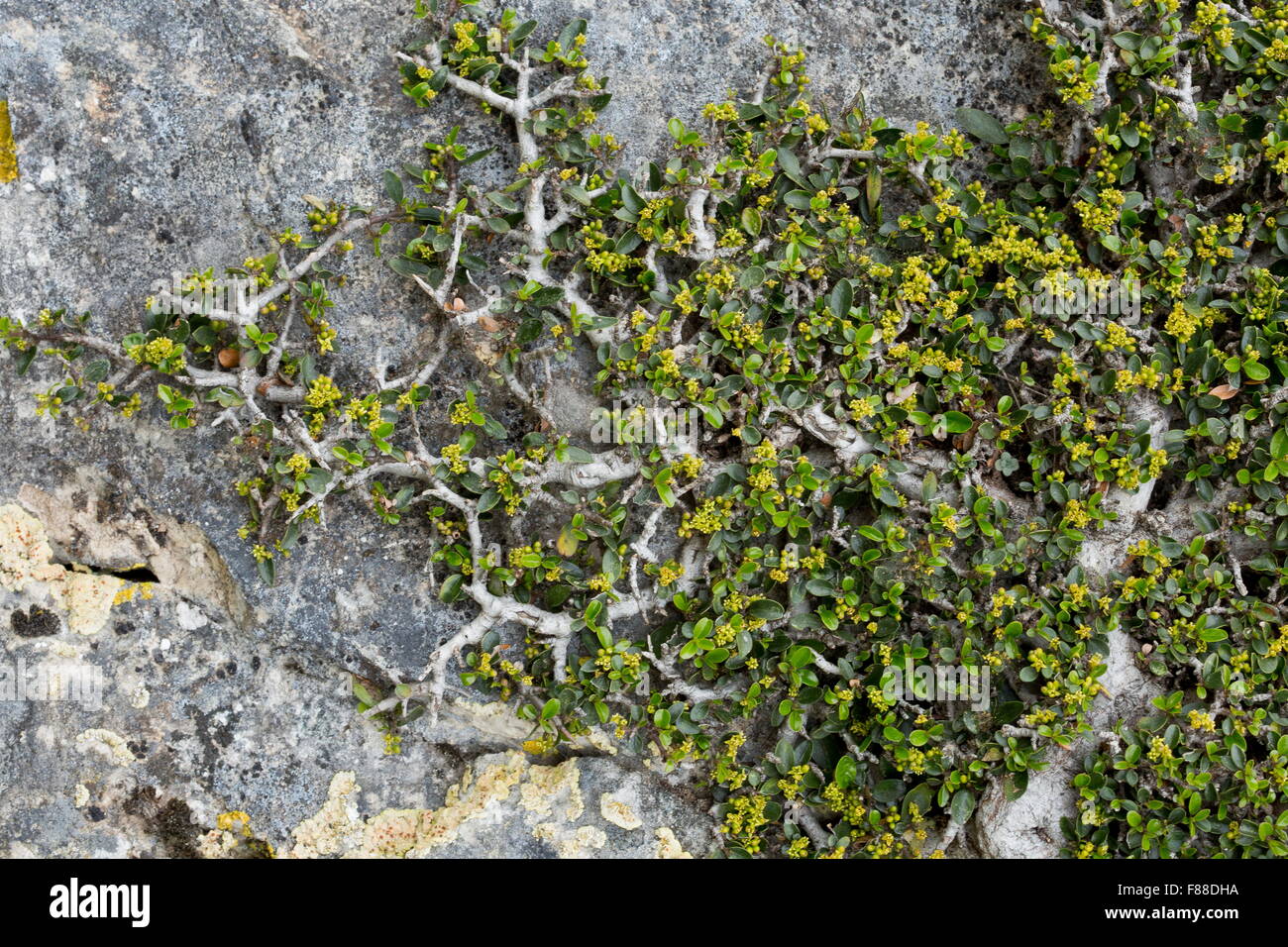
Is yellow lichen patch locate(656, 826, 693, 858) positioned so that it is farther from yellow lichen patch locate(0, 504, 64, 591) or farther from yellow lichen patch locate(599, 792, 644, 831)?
yellow lichen patch locate(0, 504, 64, 591)

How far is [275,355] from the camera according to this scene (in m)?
3.31

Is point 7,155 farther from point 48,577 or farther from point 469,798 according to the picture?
point 469,798

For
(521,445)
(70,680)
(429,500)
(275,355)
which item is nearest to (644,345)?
(521,445)

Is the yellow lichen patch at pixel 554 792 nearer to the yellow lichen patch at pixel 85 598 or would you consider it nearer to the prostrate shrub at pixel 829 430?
the prostrate shrub at pixel 829 430

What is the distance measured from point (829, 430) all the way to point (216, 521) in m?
1.93

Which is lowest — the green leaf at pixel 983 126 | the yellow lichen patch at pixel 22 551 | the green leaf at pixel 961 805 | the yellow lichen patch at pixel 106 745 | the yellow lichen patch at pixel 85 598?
the green leaf at pixel 961 805

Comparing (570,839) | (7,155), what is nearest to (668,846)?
(570,839)

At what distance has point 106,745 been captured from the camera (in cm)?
338

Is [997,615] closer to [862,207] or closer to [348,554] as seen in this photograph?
[862,207]

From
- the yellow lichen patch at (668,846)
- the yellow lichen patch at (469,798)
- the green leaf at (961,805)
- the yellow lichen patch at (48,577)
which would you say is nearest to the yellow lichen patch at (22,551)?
the yellow lichen patch at (48,577)

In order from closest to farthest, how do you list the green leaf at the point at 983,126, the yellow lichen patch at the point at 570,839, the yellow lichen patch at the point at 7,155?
the yellow lichen patch at the point at 7,155
the yellow lichen patch at the point at 570,839
the green leaf at the point at 983,126

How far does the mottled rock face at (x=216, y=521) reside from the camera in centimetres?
334

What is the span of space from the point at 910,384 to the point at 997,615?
0.76 meters

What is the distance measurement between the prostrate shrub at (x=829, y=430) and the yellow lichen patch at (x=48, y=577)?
399 millimetres
